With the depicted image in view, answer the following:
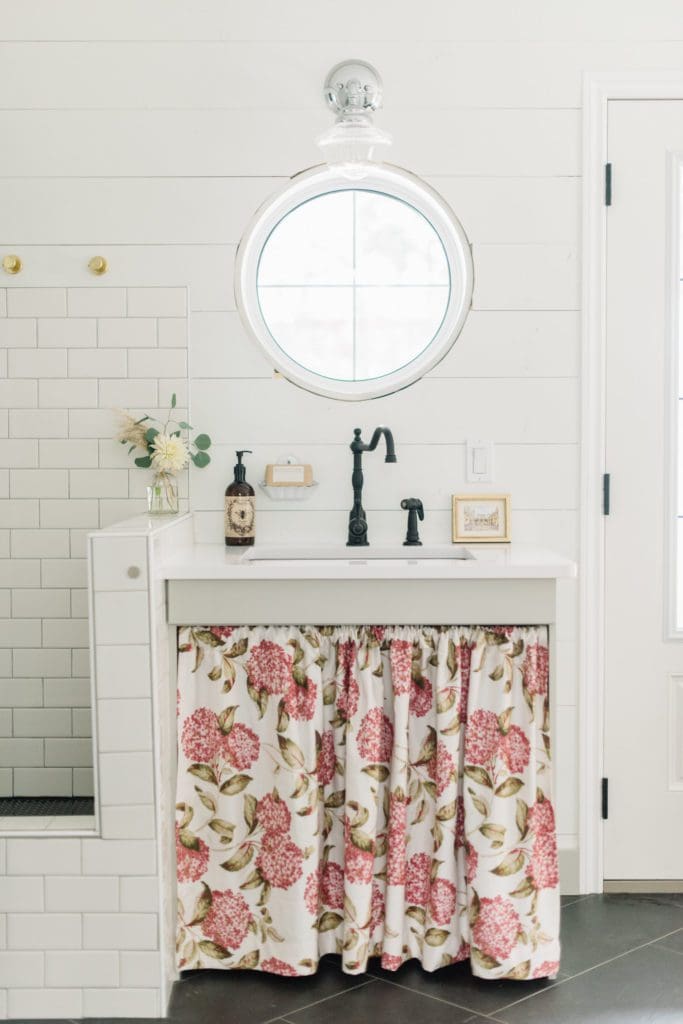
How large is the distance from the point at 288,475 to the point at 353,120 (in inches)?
40.4

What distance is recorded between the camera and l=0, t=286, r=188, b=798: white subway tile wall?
303cm

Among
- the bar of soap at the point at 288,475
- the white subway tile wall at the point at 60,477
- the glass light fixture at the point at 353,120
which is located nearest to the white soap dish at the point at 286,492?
the bar of soap at the point at 288,475

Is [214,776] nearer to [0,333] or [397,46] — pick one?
[0,333]

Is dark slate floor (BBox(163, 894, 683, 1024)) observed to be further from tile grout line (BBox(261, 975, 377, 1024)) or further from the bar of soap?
the bar of soap

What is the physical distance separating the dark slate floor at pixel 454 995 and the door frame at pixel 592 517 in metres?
0.45

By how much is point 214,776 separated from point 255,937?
0.42m

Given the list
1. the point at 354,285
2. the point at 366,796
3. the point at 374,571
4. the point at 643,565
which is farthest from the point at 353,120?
the point at 366,796

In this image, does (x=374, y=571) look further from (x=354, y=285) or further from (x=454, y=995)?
(x=354, y=285)

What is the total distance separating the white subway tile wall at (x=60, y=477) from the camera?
303 cm

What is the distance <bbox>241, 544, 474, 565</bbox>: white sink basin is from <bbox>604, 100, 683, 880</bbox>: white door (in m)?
0.51

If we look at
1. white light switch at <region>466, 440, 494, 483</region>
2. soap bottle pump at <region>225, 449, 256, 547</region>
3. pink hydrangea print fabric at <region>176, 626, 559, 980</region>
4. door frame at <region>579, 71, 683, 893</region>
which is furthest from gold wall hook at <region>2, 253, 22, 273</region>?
door frame at <region>579, 71, 683, 893</region>

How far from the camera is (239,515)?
117 inches

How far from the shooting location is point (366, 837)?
2420mm

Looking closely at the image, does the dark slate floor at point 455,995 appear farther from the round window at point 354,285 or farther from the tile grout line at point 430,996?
the round window at point 354,285
